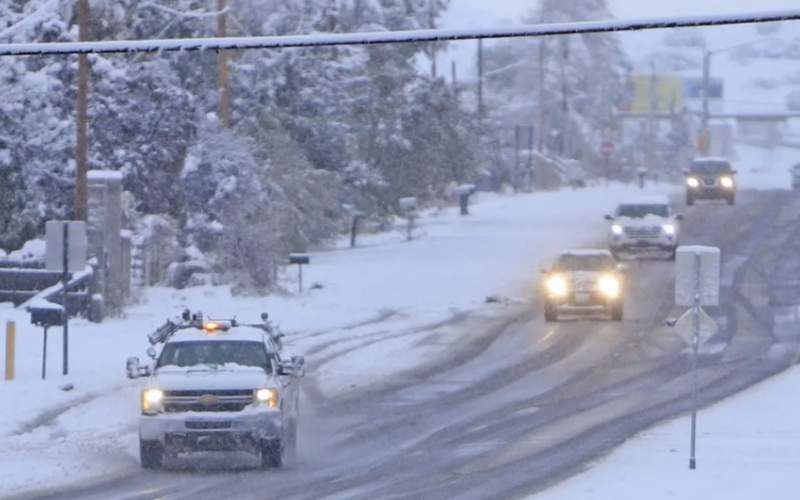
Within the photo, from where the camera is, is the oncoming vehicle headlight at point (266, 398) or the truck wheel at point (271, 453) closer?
the oncoming vehicle headlight at point (266, 398)

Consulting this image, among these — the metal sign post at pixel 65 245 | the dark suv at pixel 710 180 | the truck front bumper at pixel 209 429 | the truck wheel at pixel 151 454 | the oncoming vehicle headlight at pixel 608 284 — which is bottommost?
the truck wheel at pixel 151 454

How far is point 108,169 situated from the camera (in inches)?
1875

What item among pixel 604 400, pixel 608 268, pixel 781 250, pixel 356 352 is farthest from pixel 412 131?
pixel 604 400

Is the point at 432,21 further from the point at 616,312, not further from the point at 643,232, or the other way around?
the point at 616,312

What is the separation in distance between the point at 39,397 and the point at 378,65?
38.7 m

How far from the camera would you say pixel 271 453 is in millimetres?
→ 22719

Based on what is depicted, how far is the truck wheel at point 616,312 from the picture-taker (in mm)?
42500

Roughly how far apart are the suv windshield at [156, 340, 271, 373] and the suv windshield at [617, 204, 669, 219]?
33332mm

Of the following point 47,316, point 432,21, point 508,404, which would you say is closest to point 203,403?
point 508,404

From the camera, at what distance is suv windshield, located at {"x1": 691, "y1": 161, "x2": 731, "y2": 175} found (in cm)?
7462

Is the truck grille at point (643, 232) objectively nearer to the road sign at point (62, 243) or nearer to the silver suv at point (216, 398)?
the road sign at point (62, 243)

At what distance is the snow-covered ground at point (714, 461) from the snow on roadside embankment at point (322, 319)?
235 inches

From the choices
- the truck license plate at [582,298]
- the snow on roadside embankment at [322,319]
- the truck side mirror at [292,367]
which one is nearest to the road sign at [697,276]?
the truck side mirror at [292,367]

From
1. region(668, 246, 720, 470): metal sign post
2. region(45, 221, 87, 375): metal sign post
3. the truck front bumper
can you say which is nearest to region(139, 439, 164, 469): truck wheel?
the truck front bumper
